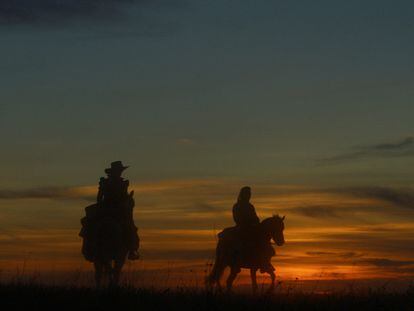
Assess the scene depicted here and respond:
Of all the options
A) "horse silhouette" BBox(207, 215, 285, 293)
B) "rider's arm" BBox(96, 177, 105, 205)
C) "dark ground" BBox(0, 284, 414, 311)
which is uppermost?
"rider's arm" BBox(96, 177, 105, 205)

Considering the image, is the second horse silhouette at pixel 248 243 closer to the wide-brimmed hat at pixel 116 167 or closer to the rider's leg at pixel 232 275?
the rider's leg at pixel 232 275

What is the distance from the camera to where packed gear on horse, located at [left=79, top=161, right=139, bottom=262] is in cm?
2714

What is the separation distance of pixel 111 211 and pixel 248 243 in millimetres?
4331

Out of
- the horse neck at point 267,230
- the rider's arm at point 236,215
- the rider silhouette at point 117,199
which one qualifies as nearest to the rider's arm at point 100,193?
the rider silhouette at point 117,199

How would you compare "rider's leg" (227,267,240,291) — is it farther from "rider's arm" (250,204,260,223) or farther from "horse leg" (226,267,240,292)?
"rider's arm" (250,204,260,223)

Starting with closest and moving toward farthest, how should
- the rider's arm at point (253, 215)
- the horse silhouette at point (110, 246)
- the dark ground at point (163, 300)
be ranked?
the dark ground at point (163, 300) → the horse silhouette at point (110, 246) → the rider's arm at point (253, 215)

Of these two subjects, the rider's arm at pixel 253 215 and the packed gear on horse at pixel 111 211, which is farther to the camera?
the rider's arm at pixel 253 215

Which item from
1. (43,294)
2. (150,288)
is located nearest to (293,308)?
(150,288)

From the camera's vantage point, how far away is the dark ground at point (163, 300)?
14.9 metres

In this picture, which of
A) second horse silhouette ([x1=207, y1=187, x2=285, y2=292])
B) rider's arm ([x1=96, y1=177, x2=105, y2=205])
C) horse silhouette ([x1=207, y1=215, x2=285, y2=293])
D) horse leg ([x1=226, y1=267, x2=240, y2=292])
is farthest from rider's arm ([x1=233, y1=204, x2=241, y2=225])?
rider's arm ([x1=96, y1=177, x2=105, y2=205])

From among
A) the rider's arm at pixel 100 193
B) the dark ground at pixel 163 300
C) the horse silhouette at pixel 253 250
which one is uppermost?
the rider's arm at pixel 100 193

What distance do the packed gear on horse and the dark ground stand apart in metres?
10.4

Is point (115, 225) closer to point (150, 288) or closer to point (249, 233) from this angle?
point (249, 233)

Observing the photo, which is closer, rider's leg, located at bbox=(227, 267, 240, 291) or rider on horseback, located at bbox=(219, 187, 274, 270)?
rider on horseback, located at bbox=(219, 187, 274, 270)
